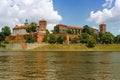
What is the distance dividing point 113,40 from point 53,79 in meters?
144

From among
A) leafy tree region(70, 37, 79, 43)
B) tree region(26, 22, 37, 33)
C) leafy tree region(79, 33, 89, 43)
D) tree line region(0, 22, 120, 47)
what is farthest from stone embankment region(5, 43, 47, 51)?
Answer: leafy tree region(79, 33, 89, 43)

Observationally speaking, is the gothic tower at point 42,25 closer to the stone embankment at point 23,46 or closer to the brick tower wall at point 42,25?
the brick tower wall at point 42,25

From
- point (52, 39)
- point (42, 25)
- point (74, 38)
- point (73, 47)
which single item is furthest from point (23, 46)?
point (74, 38)

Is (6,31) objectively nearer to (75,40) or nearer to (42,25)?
(42,25)

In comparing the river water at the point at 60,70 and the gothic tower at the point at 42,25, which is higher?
the gothic tower at the point at 42,25

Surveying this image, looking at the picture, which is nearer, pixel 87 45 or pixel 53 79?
pixel 53 79

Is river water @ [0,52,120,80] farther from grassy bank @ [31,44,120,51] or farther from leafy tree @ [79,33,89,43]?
leafy tree @ [79,33,89,43]

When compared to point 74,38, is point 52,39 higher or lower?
lower

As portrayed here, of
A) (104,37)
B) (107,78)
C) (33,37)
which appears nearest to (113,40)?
(104,37)

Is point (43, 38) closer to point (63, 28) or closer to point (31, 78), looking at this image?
point (63, 28)

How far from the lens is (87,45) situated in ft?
490

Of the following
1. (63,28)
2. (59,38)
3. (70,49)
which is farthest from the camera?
(63,28)

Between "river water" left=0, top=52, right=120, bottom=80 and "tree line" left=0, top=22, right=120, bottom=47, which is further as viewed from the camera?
"tree line" left=0, top=22, right=120, bottom=47

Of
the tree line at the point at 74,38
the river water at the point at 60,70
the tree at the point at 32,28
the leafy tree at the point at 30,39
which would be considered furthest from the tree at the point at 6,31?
the river water at the point at 60,70
